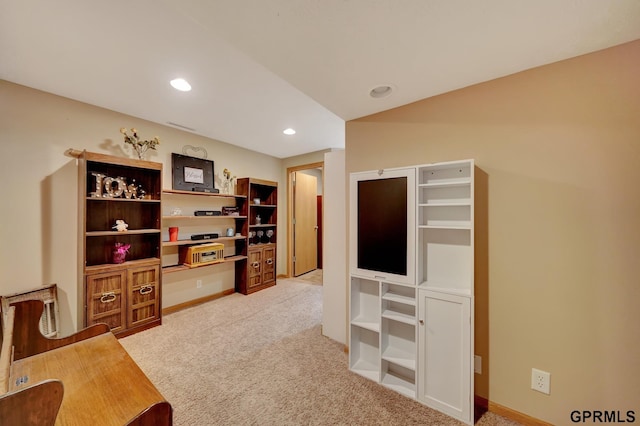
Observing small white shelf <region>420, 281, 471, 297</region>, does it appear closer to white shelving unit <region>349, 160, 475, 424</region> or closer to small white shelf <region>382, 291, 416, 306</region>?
white shelving unit <region>349, 160, 475, 424</region>

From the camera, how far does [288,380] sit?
1.93 m

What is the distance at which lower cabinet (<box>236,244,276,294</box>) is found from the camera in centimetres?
400

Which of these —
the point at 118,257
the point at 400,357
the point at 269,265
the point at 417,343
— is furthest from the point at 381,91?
the point at 269,265

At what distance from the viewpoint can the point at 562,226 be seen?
146 cm

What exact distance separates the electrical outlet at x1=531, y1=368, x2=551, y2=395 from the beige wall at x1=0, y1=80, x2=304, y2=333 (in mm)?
3904

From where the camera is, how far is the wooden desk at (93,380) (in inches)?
33.7

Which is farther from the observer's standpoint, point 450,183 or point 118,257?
point 118,257

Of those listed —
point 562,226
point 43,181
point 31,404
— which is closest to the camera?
point 31,404

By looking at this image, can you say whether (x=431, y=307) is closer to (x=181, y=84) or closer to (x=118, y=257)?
(x=181, y=84)

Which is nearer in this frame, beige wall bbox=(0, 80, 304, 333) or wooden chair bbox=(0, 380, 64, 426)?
wooden chair bbox=(0, 380, 64, 426)

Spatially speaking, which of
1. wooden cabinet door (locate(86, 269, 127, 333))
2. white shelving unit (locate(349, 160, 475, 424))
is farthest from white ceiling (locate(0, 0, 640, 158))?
wooden cabinet door (locate(86, 269, 127, 333))

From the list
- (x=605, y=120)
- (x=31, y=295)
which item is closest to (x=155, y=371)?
(x=31, y=295)

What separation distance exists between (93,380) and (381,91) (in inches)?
92.4

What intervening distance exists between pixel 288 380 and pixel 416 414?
38.3 inches
